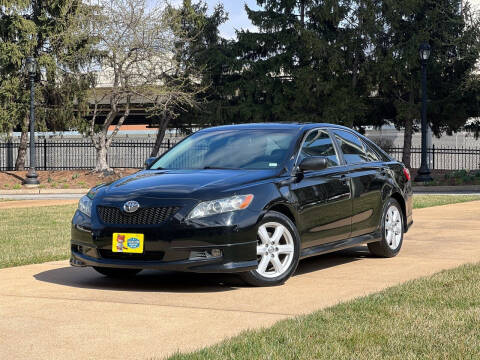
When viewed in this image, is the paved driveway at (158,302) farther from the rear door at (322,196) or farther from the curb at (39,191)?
the curb at (39,191)

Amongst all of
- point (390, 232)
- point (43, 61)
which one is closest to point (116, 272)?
point (390, 232)

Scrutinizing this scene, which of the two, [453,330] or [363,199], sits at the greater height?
[363,199]

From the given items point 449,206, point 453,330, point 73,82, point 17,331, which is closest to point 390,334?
point 453,330

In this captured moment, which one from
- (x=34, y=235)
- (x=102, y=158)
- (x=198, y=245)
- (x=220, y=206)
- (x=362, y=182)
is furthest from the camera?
(x=102, y=158)

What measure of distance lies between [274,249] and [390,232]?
8.42 ft

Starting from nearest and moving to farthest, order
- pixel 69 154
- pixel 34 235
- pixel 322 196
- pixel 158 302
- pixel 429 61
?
pixel 158 302 → pixel 322 196 → pixel 34 235 → pixel 429 61 → pixel 69 154

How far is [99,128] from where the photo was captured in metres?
40.2

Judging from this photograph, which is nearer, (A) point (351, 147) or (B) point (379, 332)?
(B) point (379, 332)

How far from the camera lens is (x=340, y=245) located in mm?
9312

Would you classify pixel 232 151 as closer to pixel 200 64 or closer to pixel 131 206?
pixel 131 206

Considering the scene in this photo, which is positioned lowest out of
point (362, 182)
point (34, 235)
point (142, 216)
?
point (34, 235)

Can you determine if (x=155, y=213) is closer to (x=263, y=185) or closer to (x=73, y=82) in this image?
(x=263, y=185)

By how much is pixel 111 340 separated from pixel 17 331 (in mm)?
779

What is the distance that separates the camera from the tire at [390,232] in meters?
10.2
